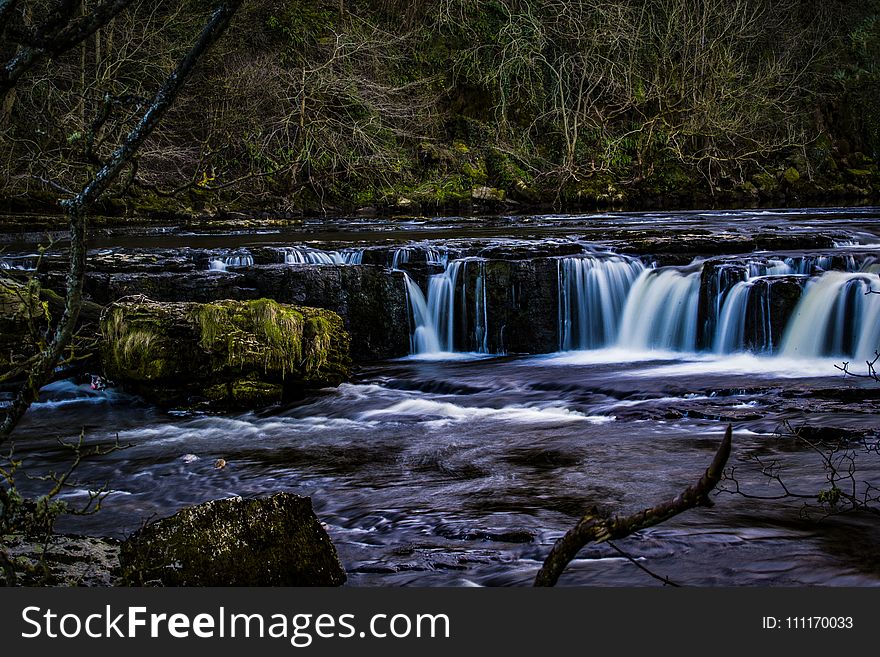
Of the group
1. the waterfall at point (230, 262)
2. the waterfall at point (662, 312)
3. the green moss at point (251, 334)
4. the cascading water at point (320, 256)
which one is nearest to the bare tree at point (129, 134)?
the green moss at point (251, 334)

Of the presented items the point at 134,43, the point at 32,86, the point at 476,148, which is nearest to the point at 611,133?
the point at 476,148

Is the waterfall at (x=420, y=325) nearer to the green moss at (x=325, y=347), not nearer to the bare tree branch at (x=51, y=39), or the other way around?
the green moss at (x=325, y=347)

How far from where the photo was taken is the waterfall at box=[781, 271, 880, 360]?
10070 millimetres

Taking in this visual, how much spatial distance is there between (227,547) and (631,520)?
1913mm

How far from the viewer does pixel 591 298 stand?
468 inches

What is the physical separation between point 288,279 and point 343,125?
1117 centimetres

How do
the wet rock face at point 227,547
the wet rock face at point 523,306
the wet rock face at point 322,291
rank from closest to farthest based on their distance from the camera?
the wet rock face at point 227,547 → the wet rock face at point 322,291 → the wet rock face at point 523,306

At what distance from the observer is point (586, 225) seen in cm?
1672

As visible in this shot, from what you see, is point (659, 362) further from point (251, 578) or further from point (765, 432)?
point (251, 578)

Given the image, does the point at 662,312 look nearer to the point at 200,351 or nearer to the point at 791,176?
the point at 200,351

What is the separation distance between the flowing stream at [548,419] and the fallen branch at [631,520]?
1.50 metres

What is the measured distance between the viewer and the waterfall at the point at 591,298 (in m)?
11.8

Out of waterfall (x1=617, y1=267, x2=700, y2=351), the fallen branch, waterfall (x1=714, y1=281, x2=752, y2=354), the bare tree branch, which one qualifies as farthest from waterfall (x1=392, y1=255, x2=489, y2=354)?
the bare tree branch

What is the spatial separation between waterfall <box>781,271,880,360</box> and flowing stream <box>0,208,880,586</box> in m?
0.02
